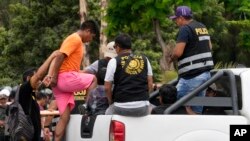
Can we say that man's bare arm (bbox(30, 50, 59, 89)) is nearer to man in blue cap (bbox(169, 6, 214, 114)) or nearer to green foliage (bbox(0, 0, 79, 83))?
man in blue cap (bbox(169, 6, 214, 114))

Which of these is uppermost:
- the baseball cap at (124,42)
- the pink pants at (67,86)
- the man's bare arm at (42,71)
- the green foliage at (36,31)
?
the baseball cap at (124,42)

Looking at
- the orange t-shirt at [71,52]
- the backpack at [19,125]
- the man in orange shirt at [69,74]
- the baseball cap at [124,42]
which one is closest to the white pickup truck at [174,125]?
the baseball cap at [124,42]

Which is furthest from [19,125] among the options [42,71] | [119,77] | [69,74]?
[119,77]

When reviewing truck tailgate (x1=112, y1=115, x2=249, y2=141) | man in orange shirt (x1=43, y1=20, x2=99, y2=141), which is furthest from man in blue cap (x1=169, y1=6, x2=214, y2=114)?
truck tailgate (x1=112, y1=115, x2=249, y2=141)

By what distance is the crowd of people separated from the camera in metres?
6.64

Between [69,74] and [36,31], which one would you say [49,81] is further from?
[36,31]

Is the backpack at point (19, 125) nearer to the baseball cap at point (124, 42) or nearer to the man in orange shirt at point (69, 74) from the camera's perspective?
the man in orange shirt at point (69, 74)

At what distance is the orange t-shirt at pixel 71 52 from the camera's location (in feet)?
24.7

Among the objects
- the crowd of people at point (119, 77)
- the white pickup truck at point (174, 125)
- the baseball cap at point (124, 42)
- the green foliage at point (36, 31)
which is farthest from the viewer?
the green foliage at point (36, 31)

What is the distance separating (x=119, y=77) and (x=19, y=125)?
1.62 meters

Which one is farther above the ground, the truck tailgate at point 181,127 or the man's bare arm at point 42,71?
the man's bare arm at point 42,71

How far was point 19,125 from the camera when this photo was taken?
7.59 metres

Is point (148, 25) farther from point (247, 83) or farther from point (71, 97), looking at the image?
point (247, 83)

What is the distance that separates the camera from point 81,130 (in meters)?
6.46
